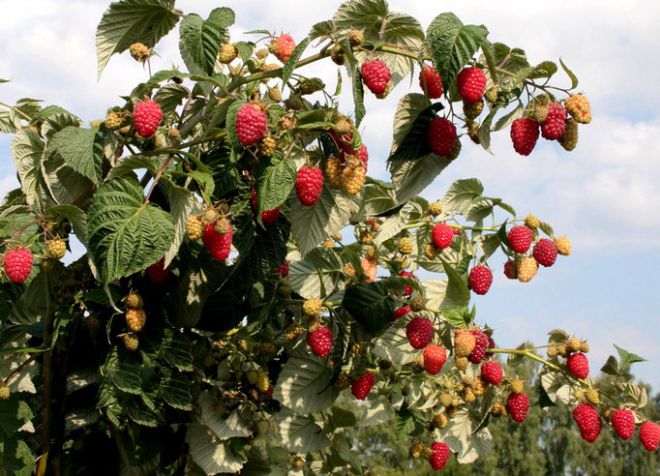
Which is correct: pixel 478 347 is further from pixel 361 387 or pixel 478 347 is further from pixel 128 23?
pixel 128 23

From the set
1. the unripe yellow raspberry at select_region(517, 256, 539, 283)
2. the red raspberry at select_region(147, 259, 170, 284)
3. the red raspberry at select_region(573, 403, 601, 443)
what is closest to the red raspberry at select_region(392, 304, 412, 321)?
the unripe yellow raspberry at select_region(517, 256, 539, 283)

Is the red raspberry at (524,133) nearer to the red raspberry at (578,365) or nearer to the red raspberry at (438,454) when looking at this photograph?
the red raspberry at (578,365)

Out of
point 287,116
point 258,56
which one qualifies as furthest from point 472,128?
point 258,56

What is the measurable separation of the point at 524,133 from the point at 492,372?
4.36 ft

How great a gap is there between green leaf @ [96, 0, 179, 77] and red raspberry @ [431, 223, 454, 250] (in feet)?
3.87

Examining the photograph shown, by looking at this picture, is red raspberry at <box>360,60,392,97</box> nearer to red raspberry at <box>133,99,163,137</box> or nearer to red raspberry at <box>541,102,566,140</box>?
red raspberry at <box>541,102,566,140</box>

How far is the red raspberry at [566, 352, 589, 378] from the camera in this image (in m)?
3.16

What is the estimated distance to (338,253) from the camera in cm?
286

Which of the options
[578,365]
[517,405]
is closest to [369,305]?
[578,365]

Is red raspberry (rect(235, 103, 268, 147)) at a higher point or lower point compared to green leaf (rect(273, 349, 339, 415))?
higher

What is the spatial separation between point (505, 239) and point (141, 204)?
4.92 feet

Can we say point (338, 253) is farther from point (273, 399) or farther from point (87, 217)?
point (87, 217)

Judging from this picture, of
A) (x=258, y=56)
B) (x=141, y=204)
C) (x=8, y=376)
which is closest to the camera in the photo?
(x=141, y=204)

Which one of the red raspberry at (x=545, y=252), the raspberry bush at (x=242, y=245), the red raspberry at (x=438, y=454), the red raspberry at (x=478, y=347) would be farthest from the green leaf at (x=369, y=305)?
the red raspberry at (x=438, y=454)
